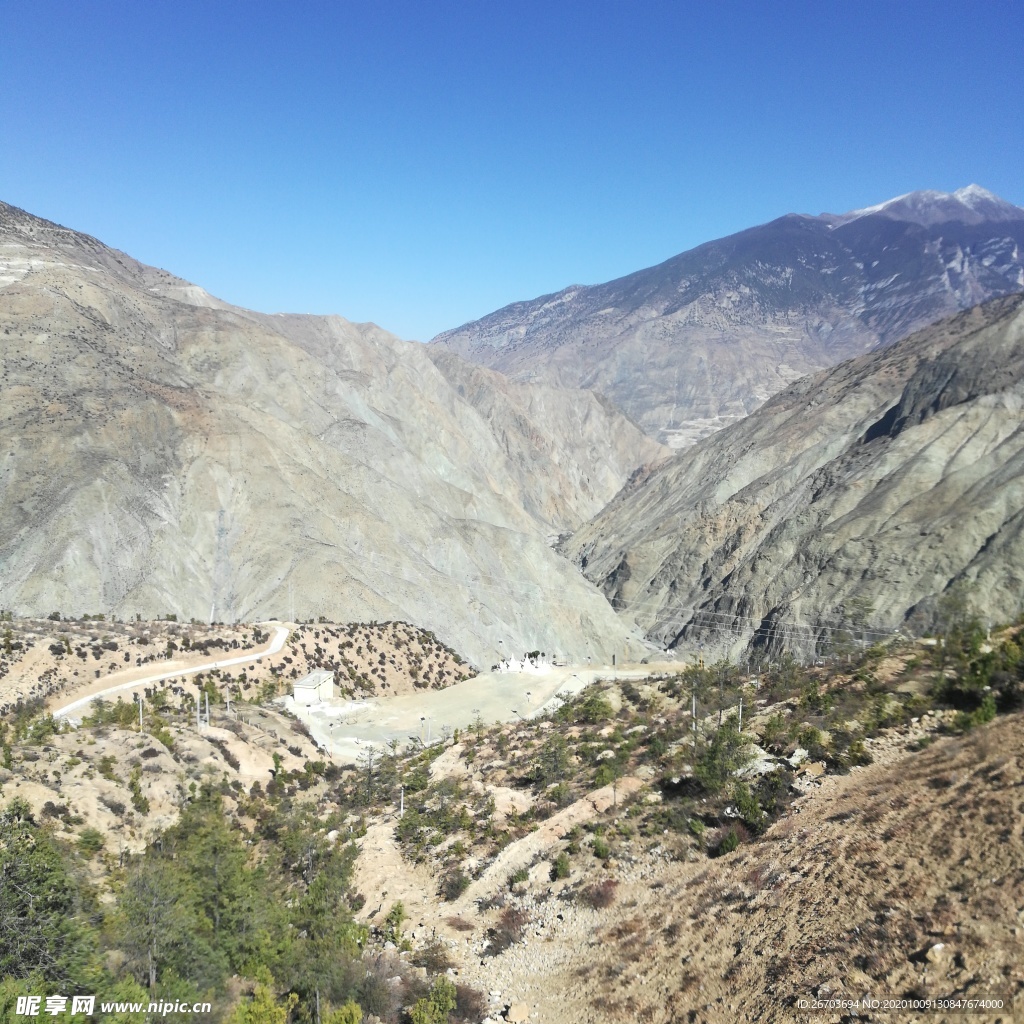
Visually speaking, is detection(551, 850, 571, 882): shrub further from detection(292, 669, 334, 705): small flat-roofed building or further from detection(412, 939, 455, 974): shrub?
→ detection(292, 669, 334, 705): small flat-roofed building

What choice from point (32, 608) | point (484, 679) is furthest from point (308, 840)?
point (32, 608)

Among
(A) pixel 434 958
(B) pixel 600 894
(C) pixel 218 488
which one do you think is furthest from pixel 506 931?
(C) pixel 218 488

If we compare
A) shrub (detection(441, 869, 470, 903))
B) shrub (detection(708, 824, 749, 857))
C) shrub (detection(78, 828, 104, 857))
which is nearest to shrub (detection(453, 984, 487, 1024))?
shrub (detection(441, 869, 470, 903))

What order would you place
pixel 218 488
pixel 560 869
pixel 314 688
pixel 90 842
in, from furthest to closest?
pixel 218 488 → pixel 314 688 → pixel 90 842 → pixel 560 869

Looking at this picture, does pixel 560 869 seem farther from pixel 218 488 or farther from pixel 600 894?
pixel 218 488

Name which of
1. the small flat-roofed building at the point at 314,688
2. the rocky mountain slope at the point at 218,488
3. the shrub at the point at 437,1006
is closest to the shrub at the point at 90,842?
the shrub at the point at 437,1006

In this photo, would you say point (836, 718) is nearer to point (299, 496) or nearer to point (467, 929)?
point (467, 929)
